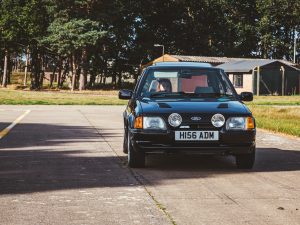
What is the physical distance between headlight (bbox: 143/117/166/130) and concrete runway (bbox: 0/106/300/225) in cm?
63

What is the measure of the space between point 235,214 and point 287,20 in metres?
80.2

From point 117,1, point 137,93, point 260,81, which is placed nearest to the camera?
point 137,93

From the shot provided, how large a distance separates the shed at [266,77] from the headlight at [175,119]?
47.3m

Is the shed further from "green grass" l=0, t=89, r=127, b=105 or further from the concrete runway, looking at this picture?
the concrete runway

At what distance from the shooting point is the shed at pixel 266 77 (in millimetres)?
54875

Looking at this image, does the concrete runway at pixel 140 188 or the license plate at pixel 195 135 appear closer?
the concrete runway at pixel 140 188

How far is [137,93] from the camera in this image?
8977 mm

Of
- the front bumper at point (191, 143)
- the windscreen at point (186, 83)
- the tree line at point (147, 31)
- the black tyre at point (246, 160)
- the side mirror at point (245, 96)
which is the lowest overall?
the black tyre at point (246, 160)

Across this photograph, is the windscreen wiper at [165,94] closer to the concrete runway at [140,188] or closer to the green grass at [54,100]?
the concrete runway at [140,188]

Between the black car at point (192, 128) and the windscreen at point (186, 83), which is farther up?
the windscreen at point (186, 83)

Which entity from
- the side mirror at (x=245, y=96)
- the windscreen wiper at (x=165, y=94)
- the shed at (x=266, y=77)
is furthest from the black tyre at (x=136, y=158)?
the shed at (x=266, y=77)

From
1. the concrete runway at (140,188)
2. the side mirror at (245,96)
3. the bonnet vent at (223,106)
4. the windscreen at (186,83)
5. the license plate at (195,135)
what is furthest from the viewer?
the side mirror at (245,96)

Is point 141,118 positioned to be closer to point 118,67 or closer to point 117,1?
point 117,1

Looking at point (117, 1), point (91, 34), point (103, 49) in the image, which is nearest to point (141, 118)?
point (91, 34)
